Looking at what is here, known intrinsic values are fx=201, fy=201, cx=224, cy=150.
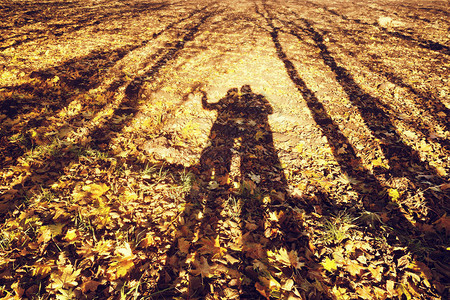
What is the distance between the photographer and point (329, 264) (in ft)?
7.09

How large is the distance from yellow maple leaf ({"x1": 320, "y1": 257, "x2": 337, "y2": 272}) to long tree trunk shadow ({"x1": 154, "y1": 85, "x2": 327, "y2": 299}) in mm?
234

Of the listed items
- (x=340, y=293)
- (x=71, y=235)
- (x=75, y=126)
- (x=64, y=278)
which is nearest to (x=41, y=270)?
(x=64, y=278)

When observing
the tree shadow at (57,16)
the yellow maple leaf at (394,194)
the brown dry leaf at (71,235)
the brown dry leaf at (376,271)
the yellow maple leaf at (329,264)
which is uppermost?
the tree shadow at (57,16)

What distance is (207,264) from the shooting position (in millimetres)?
2082

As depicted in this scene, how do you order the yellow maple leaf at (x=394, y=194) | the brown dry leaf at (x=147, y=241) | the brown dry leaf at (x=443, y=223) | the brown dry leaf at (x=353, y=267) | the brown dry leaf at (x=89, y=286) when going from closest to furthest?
1. the brown dry leaf at (x=89, y=286)
2. the brown dry leaf at (x=353, y=267)
3. the brown dry leaf at (x=147, y=241)
4. the brown dry leaf at (x=443, y=223)
5. the yellow maple leaf at (x=394, y=194)

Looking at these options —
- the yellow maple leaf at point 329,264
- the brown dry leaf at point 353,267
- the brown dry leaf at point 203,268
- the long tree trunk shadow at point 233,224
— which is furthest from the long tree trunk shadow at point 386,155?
the brown dry leaf at point 203,268

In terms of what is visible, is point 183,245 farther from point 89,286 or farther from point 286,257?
point 286,257

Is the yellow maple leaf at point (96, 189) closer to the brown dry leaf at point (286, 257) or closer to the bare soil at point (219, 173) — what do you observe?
the bare soil at point (219, 173)

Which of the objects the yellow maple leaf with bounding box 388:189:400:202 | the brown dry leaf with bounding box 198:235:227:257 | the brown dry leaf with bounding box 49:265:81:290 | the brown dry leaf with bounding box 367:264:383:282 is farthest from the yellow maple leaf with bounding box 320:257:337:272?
the brown dry leaf with bounding box 49:265:81:290

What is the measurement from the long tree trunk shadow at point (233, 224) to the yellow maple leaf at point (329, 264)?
0.77ft

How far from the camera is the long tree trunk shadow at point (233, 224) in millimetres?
1990

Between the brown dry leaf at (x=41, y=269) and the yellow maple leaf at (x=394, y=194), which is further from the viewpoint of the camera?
the yellow maple leaf at (x=394, y=194)

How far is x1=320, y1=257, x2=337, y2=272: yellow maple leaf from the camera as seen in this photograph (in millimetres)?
2126

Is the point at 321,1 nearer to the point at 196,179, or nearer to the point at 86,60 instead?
the point at 86,60
